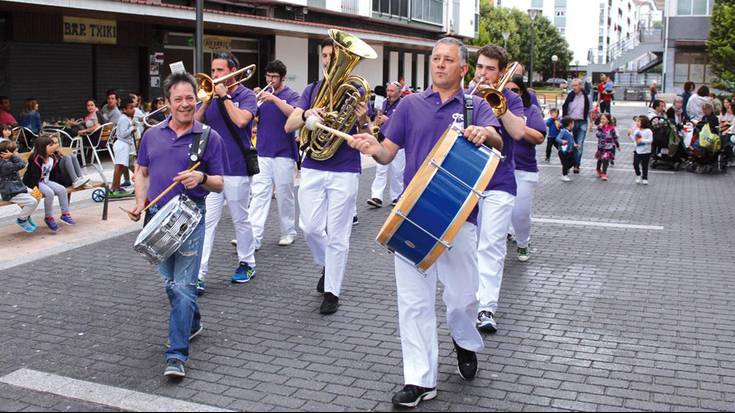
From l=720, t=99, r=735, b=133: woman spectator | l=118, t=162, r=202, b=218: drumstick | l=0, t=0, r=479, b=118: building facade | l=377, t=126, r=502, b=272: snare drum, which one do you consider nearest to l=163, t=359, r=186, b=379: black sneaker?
l=118, t=162, r=202, b=218: drumstick

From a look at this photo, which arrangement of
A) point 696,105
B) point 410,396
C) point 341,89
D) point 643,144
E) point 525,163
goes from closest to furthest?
point 410,396 < point 341,89 < point 525,163 < point 643,144 < point 696,105

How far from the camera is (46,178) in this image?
10.1m

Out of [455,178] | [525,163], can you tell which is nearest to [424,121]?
[455,178]

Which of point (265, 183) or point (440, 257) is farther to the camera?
point (265, 183)

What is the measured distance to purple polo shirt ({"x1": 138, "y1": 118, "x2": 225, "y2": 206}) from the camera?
18.2ft

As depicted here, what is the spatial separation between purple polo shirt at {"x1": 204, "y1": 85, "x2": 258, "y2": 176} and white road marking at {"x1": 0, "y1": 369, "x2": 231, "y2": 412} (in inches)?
107

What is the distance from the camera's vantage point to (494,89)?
19.2ft

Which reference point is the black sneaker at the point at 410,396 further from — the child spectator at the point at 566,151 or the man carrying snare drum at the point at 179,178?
the child spectator at the point at 566,151

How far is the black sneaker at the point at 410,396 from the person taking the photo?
475cm

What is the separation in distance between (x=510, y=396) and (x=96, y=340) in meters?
2.92

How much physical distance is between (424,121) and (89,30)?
14325mm

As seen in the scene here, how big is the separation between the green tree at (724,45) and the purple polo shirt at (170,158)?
35.8m

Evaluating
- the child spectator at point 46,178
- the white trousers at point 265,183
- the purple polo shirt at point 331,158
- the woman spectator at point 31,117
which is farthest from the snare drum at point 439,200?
the woman spectator at point 31,117

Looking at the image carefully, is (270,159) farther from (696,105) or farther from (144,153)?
(696,105)
